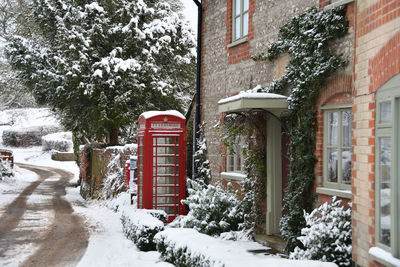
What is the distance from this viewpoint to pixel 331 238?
647 centimetres

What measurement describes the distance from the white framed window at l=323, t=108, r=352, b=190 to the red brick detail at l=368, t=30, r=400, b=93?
2.13 m

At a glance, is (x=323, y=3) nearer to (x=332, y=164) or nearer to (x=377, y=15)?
(x=332, y=164)

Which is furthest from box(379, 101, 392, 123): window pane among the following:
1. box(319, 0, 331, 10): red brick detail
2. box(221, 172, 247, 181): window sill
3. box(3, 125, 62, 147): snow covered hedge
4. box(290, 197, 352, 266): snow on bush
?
box(3, 125, 62, 147): snow covered hedge

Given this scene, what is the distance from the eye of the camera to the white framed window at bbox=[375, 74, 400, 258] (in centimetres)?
455

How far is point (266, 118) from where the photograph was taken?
31.6 ft

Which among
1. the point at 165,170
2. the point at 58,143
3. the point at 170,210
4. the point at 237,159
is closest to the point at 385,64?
the point at 237,159

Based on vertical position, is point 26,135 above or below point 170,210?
above

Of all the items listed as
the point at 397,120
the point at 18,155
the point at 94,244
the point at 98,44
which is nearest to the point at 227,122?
the point at 94,244

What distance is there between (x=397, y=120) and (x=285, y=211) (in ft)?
14.6

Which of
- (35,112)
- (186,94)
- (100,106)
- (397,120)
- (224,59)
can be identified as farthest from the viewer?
(35,112)

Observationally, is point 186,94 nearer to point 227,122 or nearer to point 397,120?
point 227,122

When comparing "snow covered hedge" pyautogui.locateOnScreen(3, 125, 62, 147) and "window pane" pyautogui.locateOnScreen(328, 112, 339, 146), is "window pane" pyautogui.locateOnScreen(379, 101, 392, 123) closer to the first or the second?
"window pane" pyautogui.locateOnScreen(328, 112, 339, 146)

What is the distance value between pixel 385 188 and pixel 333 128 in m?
2.83

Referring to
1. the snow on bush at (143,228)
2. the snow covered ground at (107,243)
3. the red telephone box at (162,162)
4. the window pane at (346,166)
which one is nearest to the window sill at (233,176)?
the red telephone box at (162,162)
